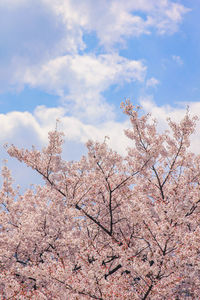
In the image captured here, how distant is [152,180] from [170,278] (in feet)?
21.8

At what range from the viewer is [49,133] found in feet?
33.8

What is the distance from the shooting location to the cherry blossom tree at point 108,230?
7430mm

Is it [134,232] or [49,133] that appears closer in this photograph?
[49,133]

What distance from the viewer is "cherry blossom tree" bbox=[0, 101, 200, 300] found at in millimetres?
7430

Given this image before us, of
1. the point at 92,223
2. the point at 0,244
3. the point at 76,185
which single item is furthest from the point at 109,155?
the point at 0,244

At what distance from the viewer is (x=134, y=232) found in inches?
451

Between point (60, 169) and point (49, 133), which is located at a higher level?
point (49, 133)

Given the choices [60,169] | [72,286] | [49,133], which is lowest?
[72,286]

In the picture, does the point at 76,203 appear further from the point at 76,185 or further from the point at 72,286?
the point at 72,286

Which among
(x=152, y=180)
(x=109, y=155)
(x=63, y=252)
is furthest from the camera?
(x=152, y=180)

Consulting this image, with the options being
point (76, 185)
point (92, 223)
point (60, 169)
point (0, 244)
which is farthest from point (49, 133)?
point (0, 244)

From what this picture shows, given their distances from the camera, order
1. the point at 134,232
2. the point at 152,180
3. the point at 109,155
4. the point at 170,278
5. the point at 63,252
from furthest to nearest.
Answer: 1. the point at 152,180
2. the point at 63,252
3. the point at 134,232
4. the point at 109,155
5. the point at 170,278

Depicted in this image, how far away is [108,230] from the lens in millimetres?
11594

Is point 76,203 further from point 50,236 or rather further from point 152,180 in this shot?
point 152,180
